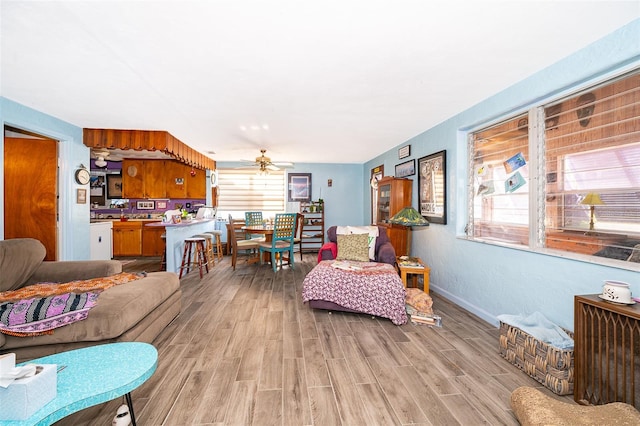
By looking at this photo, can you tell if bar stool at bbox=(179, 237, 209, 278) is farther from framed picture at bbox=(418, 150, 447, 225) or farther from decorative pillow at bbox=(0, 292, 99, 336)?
framed picture at bbox=(418, 150, 447, 225)

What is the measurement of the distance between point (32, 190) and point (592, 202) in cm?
636

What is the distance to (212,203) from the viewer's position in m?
6.88

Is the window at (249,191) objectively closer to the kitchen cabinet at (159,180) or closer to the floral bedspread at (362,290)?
the kitchen cabinet at (159,180)

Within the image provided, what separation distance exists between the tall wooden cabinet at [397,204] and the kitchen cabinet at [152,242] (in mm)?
5280

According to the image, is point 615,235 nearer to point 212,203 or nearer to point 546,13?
point 546,13

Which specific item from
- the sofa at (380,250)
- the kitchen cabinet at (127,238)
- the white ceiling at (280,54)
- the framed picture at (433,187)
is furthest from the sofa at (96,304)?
the kitchen cabinet at (127,238)

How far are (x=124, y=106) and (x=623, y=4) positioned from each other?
4.30 meters

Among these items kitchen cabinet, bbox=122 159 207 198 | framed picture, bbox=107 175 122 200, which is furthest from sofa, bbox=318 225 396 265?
framed picture, bbox=107 175 122 200

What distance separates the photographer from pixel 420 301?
121 inches

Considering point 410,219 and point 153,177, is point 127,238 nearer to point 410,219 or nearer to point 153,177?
point 153,177

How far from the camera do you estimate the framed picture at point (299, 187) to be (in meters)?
7.12

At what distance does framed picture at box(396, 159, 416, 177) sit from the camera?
445 centimetres

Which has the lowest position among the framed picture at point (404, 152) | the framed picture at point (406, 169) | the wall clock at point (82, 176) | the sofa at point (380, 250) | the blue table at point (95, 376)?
the blue table at point (95, 376)

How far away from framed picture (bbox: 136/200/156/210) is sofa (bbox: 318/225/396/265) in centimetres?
526
